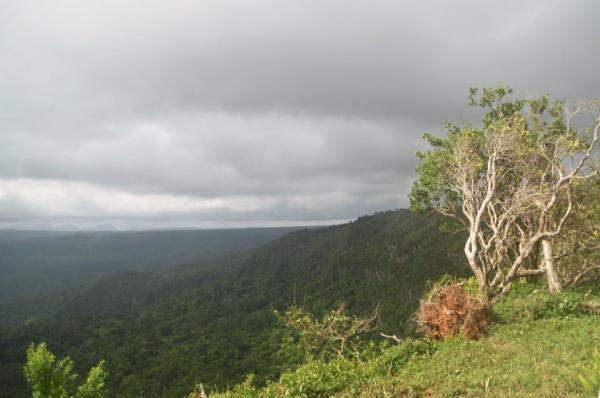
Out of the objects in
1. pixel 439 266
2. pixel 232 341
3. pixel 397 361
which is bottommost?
pixel 232 341

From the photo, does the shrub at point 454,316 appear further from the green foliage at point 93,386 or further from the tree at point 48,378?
the green foliage at point 93,386

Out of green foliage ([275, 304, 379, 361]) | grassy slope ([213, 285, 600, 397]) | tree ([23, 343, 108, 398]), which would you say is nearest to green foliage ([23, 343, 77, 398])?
tree ([23, 343, 108, 398])

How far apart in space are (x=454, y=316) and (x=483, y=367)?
157 inches

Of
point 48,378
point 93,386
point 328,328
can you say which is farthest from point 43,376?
point 328,328

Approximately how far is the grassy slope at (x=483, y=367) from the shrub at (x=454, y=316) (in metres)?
0.55

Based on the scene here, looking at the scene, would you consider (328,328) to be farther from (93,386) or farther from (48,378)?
(48,378)

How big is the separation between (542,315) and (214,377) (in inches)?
4993

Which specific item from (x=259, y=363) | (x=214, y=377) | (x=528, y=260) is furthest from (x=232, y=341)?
(x=528, y=260)

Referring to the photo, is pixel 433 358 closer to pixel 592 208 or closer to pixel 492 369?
pixel 492 369

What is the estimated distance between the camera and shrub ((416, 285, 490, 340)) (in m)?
14.0

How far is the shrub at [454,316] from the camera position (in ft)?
46.0

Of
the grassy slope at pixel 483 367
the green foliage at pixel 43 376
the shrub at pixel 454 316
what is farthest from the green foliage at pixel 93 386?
the shrub at pixel 454 316

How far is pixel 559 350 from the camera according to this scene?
34.6 feet

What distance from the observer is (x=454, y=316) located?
14250 millimetres
